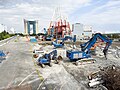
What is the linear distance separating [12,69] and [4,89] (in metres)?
5.00

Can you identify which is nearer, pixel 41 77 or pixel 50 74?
pixel 41 77

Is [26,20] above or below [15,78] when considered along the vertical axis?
above

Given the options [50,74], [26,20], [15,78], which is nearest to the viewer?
[15,78]

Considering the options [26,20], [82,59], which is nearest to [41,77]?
[82,59]

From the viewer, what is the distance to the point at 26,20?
467ft

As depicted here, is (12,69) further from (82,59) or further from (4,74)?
(82,59)

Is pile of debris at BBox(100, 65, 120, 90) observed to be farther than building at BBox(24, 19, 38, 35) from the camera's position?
No

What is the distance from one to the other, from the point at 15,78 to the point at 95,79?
6.92 m

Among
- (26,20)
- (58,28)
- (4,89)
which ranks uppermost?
(26,20)

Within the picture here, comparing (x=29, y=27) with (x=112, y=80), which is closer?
(x=112, y=80)

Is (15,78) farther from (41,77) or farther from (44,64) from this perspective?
(44,64)

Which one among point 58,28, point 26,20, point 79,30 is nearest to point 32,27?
point 26,20

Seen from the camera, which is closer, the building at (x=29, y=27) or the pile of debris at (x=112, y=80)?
the pile of debris at (x=112, y=80)

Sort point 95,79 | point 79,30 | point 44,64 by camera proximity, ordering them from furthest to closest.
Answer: point 79,30 → point 44,64 → point 95,79
